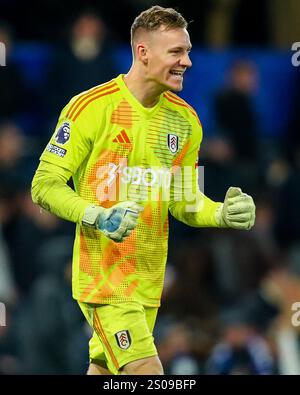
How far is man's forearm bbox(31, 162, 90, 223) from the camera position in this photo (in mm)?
6527

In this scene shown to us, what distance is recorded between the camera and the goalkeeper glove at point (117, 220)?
6.34 metres

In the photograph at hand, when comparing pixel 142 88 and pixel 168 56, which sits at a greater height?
pixel 168 56

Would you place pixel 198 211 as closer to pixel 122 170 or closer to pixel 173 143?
pixel 173 143

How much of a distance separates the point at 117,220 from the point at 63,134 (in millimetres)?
582

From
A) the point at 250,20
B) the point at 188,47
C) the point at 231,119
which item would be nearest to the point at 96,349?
the point at 188,47

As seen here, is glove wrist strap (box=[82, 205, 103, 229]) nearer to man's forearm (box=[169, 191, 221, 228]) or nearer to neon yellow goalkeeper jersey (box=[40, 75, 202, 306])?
neon yellow goalkeeper jersey (box=[40, 75, 202, 306])

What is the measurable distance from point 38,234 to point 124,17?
2.91m

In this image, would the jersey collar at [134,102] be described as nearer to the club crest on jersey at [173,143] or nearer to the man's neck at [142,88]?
the man's neck at [142,88]

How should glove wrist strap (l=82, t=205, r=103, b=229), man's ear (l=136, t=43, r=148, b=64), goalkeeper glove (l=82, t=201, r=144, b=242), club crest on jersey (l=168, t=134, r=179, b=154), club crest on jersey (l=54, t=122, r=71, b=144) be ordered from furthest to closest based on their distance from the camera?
club crest on jersey (l=168, t=134, r=179, b=154) → man's ear (l=136, t=43, r=148, b=64) → club crest on jersey (l=54, t=122, r=71, b=144) → glove wrist strap (l=82, t=205, r=103, b=229) → goalkeeper glove (l=82, t=201, r=144, b=242)

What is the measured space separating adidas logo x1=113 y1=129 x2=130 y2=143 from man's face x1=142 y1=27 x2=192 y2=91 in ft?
1.02

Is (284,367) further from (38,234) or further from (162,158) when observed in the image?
(162,158)

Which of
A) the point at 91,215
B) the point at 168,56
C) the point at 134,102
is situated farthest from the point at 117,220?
the point at 168,56

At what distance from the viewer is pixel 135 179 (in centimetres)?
684

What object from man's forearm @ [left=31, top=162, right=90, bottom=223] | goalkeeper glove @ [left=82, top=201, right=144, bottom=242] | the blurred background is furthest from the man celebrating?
the blurred background
